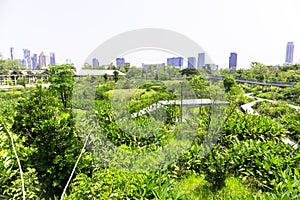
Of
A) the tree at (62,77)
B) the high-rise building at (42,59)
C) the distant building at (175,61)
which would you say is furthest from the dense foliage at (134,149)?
the high-rise building at (42,59)

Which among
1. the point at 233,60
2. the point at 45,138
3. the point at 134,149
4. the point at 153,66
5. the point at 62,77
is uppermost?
the point at 233,60

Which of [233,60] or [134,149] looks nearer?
[134,149]

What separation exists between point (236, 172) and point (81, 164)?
6.29ft

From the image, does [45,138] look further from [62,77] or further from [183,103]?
[62,77]

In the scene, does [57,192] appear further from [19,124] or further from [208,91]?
[208,91]

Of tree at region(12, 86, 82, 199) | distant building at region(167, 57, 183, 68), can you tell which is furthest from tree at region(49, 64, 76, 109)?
tree at region(12, 86, 82, 199)

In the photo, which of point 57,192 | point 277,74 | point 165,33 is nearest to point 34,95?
point 57,192

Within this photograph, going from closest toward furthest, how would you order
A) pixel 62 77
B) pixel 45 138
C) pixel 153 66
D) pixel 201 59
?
pixel 45 138 → pixel 201 59 → pixel 153 66 → pixel 62 77

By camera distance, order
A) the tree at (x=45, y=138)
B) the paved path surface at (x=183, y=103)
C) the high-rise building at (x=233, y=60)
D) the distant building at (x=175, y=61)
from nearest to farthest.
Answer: the tree at (x=45, y=138) → the distant building at (x=175, y=61) → the paved path surface at (x=183, y=103) → the high-rise building at (x=233, y=60)

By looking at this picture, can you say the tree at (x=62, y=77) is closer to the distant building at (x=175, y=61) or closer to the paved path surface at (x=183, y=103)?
the paved path surface at (x=183, y=103)

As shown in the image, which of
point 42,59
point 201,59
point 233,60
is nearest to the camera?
point 201,59

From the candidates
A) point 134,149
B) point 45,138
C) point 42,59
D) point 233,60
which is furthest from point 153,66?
point 42,59

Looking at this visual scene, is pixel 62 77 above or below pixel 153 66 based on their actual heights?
below

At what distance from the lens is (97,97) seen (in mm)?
3539
